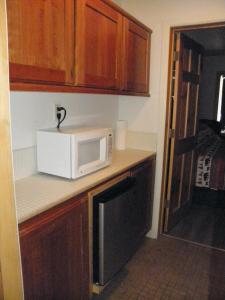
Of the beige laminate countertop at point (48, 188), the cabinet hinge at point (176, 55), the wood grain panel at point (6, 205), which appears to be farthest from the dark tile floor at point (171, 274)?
the cabinet hinge at point (176, 55)

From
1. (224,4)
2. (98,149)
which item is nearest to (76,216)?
(98,149)

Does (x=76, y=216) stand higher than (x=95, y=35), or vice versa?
(x=95, y=35)

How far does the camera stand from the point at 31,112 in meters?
1.74

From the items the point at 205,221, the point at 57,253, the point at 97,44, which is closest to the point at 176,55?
the point at 97,44

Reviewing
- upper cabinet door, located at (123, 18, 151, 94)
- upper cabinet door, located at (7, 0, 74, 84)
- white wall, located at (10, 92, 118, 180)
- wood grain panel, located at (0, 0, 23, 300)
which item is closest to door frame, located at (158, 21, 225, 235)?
upper cabinet door, located at (123, 18, 151, 94)

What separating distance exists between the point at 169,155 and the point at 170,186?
324mm

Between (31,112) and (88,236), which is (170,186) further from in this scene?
(31,112)

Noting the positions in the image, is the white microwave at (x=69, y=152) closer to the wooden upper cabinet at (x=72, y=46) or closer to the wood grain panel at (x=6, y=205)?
the wooden upper cabinet at (x=72, y=46)

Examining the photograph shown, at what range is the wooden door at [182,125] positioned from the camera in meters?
2.56

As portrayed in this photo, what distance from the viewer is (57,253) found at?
143 cm

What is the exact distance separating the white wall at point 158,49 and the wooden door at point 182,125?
0.12 meters

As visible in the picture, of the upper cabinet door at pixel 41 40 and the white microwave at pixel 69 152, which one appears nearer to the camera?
the upper cabinet door at pixel 41 40

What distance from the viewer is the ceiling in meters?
3.69

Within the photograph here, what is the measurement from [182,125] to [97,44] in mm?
1405
